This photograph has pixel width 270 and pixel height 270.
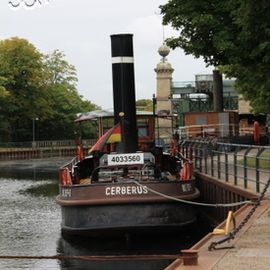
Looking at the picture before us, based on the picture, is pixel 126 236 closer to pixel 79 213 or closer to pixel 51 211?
pixel 79 213

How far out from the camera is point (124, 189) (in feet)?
55.5

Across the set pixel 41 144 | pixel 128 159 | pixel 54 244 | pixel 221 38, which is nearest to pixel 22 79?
pixel 41 144

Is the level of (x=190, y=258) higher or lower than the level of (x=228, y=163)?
lower

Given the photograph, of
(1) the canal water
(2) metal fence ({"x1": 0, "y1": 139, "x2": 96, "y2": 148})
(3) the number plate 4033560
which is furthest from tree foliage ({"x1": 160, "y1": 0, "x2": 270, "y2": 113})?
(2) metal fence ({"x1": 0, "y1": 139, "x2": 96, "y2": 148})

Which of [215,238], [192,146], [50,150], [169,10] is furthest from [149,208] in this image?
[50,150]

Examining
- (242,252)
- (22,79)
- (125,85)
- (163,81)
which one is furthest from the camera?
(22,79)

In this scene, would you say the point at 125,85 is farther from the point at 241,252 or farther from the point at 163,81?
the point at 163,81

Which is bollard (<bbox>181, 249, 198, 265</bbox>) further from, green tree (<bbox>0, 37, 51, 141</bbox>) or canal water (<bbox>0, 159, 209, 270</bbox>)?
green tree (<bbox>0, 37, 51, 141</bbox>)

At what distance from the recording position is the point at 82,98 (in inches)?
4493

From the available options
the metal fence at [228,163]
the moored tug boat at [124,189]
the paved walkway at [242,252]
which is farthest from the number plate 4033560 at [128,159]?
the paved walkway at [242,252]

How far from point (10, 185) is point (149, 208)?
1047 inches

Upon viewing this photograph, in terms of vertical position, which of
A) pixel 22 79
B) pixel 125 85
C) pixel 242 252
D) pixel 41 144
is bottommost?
pixel 242 252

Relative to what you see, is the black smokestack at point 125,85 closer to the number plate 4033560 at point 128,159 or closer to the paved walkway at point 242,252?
the number plate 4033560 at point 128,159

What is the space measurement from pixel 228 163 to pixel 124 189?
5872 mm
